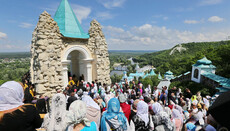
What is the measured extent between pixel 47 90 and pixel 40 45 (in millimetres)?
3090

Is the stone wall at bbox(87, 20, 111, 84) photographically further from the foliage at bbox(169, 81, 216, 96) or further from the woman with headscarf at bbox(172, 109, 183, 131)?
the foliage at bbox(169, 81, 216, 96)

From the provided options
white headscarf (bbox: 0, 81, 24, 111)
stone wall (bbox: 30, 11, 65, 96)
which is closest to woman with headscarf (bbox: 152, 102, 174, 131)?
white headscarf (bbox: 0, 81, 24, 111)

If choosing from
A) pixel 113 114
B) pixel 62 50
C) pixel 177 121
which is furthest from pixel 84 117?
pixel 62 50

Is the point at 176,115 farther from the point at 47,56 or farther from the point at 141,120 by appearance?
the point at 47,56

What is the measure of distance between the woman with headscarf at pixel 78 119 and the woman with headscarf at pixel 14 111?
0.61m

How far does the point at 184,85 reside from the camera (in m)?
16.0

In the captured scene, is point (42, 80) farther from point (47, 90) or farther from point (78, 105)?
point (78, 105)

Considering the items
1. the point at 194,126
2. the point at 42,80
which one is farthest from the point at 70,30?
the point at 194,126

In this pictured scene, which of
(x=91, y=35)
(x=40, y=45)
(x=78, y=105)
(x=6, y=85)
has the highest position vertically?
(x=91, y=35)

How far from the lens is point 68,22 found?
9492 mm

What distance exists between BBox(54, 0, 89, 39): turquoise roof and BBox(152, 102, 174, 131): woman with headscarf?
321 inches

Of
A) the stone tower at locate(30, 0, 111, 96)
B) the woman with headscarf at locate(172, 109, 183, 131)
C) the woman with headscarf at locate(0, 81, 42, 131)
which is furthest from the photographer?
the stone tower at locate(30, 0, 111, 96)

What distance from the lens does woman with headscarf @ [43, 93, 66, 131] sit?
8.20 ft

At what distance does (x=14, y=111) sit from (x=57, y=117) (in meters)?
0.92
